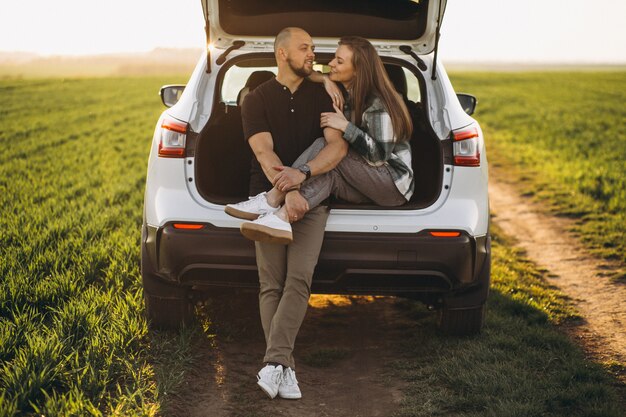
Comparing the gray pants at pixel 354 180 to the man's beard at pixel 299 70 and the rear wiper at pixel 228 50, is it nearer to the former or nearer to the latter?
the man's beard at pixel 299 70

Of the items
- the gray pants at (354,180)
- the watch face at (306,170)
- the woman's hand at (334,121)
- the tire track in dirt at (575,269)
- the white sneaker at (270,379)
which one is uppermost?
the woman's hand at (334,121)

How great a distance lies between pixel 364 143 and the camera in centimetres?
407

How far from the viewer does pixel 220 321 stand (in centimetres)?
509

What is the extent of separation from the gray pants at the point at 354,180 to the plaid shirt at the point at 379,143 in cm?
4

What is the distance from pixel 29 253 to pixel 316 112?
2.87 meters

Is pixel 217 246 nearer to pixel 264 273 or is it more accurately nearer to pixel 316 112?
pixel 264 273

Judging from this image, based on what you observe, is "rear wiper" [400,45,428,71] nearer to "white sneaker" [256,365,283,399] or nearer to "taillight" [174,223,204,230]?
"taillight" [174,223,204,230]

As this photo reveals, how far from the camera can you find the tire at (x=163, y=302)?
170 inches

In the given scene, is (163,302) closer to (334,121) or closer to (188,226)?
(188,226)

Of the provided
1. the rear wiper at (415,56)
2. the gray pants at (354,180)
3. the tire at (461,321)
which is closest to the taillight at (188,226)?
the gray pants at (354,180)

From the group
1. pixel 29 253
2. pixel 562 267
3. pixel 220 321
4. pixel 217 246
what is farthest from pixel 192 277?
pixel 562 267

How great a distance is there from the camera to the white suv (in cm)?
404

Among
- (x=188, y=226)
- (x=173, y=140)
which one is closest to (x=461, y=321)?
(x=188, y=226)

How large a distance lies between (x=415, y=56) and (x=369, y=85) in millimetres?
708
